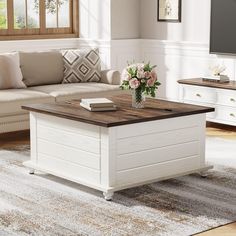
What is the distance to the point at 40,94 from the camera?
6.40 metres

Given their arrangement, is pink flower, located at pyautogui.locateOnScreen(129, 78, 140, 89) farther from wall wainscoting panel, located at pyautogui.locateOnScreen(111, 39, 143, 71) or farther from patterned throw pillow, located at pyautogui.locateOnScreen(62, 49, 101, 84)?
wall wainscoting panel, located at pyautogui.locateOnScreen(111, 39, 143, 71)

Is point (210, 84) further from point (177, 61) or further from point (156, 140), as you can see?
point (156, 140)

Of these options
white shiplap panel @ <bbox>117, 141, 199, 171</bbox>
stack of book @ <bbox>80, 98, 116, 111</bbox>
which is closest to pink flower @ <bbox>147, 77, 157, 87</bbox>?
stack of book @ <bbox>80, 98, 116, 111</bbox>

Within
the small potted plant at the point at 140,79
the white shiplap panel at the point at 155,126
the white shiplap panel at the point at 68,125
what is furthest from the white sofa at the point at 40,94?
the white shiplap panel at the point at 155,126

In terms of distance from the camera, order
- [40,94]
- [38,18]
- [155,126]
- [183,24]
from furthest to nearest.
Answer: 1. [38,18]
2. [183,24]
3. [40,94]
4. [155,126]

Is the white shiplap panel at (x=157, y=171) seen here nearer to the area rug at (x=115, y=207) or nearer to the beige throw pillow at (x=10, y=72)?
the area rug at (x=115, y=207)

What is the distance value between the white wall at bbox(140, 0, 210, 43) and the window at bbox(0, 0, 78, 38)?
36.0 inches

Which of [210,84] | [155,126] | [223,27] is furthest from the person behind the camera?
[223,27]

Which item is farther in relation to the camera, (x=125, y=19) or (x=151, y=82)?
(x=125, y=19)

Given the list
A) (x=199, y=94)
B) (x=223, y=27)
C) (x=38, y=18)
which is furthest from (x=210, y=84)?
(x=38, y=18)

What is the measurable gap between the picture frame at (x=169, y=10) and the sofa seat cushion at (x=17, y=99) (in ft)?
7.09

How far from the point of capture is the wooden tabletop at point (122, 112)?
14.7 feet

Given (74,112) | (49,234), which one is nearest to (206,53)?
(74,112)

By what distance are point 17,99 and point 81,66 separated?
1.29 metres
